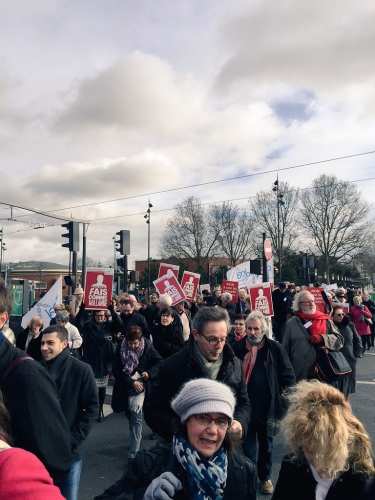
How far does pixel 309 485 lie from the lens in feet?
6.86

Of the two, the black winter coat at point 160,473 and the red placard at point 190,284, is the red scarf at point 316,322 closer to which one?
the black winter coat at point 160,473

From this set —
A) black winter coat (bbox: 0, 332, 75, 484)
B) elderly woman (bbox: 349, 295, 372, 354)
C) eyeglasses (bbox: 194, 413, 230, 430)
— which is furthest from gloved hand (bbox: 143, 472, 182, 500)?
elderly woman (bbox: 349, 295, 372, 354)

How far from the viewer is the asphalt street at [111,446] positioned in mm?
4777

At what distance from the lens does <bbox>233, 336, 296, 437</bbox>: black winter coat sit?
460 cm

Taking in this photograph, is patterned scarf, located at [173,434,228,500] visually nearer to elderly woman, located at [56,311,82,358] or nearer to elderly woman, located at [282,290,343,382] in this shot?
elderly woman, located at [282,290,343,382]

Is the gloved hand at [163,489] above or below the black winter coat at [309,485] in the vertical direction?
above

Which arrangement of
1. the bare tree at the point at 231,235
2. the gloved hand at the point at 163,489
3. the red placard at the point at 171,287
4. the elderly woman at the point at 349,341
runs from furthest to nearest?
the bare tree at the point at 231,235 → the red placard at the point at 171,287 → the elderly woman at the point at 349,341 → the gloved hand at the point at 163,489

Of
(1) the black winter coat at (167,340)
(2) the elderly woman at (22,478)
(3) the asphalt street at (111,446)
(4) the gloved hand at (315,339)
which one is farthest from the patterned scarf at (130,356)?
(2) the elderly woman at (22,478)

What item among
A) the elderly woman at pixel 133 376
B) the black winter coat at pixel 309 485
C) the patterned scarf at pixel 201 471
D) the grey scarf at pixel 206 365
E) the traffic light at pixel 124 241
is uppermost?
the traffic light at pixel 124 241

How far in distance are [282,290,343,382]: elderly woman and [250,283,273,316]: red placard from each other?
4.28 m

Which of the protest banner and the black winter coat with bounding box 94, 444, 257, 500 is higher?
the protest banner

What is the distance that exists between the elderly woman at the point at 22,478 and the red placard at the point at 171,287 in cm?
981

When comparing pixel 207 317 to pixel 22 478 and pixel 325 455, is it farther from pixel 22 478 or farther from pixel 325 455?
pixel 22 478

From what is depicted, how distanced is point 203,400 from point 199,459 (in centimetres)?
25
